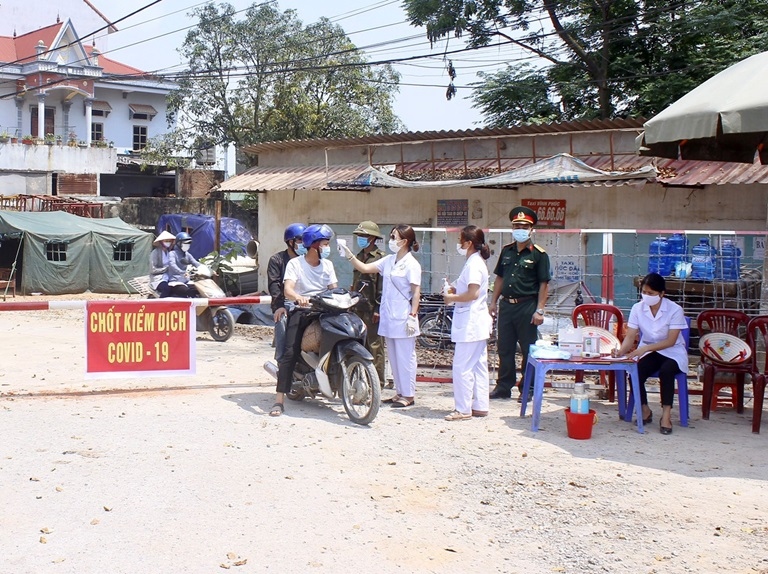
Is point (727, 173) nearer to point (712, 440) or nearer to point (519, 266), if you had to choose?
point (519, 266)

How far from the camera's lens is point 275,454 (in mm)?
6566

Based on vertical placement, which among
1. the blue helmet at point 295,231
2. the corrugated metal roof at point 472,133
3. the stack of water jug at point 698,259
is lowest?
the stack of water jug at point 698,259

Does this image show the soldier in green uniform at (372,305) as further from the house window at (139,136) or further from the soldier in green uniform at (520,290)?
the house window at (139,136)

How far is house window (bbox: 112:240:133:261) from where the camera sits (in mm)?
26375

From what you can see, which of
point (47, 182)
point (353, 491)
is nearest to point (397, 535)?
point (353, 491)

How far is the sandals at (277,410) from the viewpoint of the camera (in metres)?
7.90

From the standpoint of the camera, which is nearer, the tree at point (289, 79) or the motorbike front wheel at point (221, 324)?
the motorbike front wheel at point (221, 324)

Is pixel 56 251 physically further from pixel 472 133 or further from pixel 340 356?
pixel 340 356

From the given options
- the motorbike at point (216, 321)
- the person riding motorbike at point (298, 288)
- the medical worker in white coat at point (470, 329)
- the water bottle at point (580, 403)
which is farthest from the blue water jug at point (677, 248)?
the motorbike at point (216, 321)

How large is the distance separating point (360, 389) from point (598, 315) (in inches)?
109

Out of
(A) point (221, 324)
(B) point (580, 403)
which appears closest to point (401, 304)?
(B) point (580, 403)

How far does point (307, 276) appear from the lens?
820 cm

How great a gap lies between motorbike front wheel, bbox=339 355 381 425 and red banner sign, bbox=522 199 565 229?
26.6 ft

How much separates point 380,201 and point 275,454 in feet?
38.9
